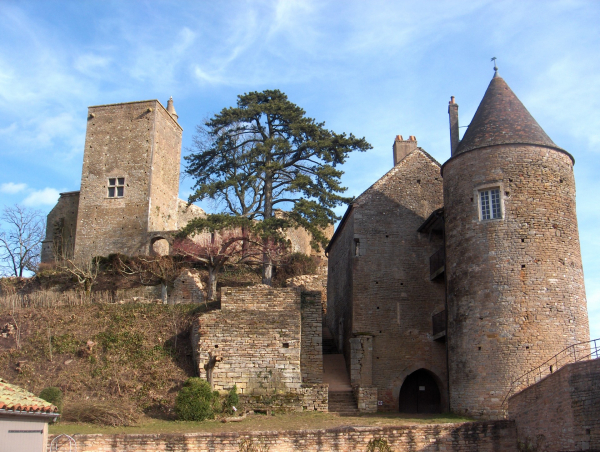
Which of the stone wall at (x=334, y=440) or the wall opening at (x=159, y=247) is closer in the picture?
the stone wall at (x=334, y=440)

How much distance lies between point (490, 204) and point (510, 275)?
88.7 inches

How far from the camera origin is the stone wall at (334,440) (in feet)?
45.4

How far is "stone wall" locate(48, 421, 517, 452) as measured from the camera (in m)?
13.8

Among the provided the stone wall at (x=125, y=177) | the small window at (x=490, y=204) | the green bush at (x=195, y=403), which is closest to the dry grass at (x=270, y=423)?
the green bush at (x=195, y=403)

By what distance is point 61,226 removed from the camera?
34750 mm

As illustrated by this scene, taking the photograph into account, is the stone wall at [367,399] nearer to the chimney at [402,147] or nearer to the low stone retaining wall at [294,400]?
the low stone retaining wall at [294,400]

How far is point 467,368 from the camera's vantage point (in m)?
17.2

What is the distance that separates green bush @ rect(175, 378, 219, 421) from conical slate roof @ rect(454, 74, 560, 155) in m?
10.6

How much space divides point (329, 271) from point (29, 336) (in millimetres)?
14543

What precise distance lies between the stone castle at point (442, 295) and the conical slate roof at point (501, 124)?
5 centimetres

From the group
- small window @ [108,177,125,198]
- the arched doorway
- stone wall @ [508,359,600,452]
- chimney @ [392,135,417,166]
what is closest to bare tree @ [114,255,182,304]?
small window @ [108,177,125,198]

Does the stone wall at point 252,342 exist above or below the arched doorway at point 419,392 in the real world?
above

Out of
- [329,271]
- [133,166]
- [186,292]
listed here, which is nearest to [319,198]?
[329,271]

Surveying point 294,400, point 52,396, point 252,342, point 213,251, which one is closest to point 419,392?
point 294,400
